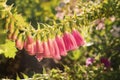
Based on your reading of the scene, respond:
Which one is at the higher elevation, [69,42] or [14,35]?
[14,35]

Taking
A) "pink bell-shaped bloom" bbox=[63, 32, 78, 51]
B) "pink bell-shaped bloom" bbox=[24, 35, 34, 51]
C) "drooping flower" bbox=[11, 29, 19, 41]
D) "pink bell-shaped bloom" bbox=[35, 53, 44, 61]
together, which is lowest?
"pink bell-shaped bloom" bbox=[35, 53, 44, 61]

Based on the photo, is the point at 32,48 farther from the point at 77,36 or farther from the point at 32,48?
the point at 77,36

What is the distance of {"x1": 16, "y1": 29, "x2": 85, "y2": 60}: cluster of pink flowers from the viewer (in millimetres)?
1577

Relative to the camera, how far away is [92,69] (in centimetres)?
210

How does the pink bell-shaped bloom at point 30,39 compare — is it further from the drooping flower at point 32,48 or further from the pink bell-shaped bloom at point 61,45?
the pink bell-shaped bloom at point 61,45

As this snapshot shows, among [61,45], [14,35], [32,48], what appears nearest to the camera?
[14,35]

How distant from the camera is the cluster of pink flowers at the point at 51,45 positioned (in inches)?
62.1

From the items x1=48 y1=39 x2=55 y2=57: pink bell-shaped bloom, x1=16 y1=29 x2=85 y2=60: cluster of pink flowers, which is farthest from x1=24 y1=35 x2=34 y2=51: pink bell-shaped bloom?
Result: x1=48 y1=39 x2=55 y2=57: pink bell-shaped bloom

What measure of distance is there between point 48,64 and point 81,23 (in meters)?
1.51

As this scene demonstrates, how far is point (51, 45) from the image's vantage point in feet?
5.56

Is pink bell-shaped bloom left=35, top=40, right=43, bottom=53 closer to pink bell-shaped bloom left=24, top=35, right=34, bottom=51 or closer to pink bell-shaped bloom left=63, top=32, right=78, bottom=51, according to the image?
pink bell-shaped bloom left=24, top=35, right=34, bottom=51

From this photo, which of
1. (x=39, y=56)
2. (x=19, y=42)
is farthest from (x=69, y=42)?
(x=19, y=42)

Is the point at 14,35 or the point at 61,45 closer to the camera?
the point at 14,35

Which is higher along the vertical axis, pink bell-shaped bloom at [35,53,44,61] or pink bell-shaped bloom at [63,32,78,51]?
pink bell-shaped bloom at [63,32,78,51]
